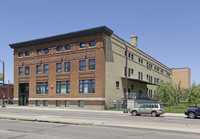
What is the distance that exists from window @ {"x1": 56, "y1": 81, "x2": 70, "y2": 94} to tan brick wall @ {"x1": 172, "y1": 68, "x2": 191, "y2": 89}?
6084 centimetres

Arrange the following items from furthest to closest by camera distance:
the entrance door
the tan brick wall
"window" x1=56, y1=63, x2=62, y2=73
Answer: the tan brick wall < the entrance door < "window" x1=56, y1=63, x2=62, y2=73

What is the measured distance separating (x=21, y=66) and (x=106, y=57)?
21.9 metres

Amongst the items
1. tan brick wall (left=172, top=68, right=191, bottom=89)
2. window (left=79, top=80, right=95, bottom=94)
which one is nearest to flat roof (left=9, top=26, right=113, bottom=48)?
window (left=79, top=80, right=95, bottom=94)

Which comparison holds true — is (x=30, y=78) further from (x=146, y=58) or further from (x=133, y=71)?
(x=146, y=58)

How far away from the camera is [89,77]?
4259 cm

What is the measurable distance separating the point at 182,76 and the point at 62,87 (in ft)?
208

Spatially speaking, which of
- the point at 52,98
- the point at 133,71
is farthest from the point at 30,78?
the point at 133,71

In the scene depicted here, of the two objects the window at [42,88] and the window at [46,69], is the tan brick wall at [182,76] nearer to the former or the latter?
the window at [46,69]

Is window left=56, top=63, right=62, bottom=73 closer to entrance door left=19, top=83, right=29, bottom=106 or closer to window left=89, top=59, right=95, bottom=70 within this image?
window left=89, top=59, right=95, bottom=70

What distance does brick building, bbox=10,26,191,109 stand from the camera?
41.8 metres

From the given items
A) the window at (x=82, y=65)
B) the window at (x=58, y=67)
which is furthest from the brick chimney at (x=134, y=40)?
the window at (x=58, y=67)

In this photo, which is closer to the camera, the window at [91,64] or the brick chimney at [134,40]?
the window at [91,64]

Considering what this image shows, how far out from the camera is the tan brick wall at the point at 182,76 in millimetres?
92875

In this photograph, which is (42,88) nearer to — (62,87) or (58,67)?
(62,87)
